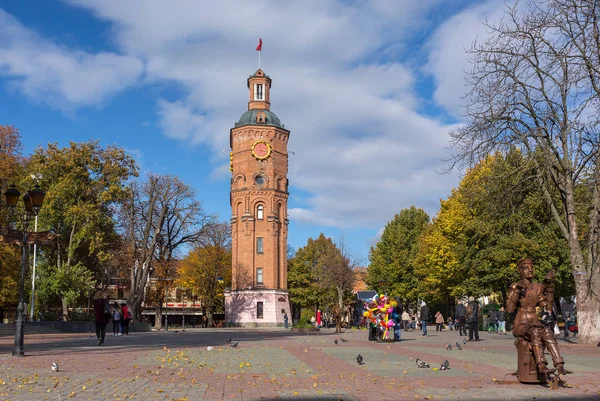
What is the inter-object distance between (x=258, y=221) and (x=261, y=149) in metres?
7.94

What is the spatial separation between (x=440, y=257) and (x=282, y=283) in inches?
873

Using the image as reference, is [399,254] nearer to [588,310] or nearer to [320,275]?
[320,275]

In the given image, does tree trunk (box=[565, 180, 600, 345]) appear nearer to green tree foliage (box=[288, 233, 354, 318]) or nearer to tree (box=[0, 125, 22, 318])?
tree (box=[0, 125, 22, 318])

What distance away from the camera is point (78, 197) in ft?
136

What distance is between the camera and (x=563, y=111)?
21266 mm

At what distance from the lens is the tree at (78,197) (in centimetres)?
4025

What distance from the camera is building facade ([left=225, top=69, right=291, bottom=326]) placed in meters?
62.7

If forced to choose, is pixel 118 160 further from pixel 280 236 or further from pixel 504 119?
pixel 504 119

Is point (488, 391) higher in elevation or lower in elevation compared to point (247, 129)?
lower

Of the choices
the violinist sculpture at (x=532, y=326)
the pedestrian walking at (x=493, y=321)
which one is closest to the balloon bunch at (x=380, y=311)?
the violinist sculpture at (x=532, y=326)

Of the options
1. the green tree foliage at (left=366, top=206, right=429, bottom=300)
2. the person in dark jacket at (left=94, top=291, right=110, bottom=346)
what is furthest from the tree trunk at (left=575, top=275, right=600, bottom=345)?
the green tree foliage at (left=366, top=206, right=429, bottom=300)

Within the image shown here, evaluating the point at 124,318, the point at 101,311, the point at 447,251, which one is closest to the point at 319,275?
the point at 447,251

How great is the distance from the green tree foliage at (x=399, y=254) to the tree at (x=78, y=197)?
101 feet

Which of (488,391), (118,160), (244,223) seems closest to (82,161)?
(118,160)
